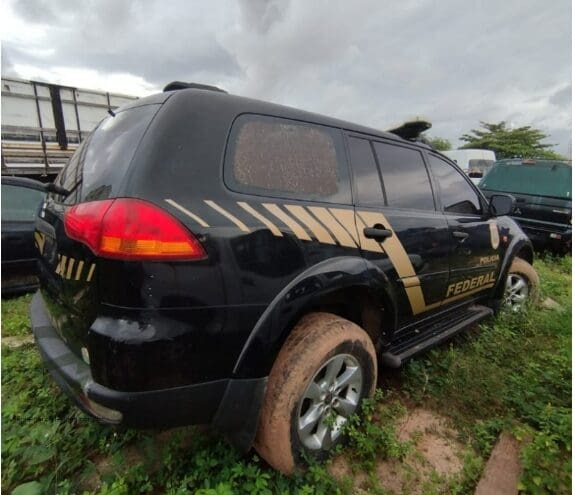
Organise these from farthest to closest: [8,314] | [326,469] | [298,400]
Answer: [8,314] → [326,469] → [298,400]

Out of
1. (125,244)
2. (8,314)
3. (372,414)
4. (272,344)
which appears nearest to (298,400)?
(272,344)

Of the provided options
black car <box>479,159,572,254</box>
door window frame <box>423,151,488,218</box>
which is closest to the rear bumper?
door window frame <box>423,151,488,218</box>

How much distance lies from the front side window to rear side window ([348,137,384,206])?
0.80 m

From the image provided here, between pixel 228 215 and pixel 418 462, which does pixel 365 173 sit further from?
pixel 418 462

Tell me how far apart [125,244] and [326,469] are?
58.6 inches

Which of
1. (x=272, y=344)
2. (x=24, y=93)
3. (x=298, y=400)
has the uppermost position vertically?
(x=24, y=93)

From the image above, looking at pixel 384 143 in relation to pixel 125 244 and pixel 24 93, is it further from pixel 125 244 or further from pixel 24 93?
pixel 24 93

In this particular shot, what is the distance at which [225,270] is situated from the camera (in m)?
1.40

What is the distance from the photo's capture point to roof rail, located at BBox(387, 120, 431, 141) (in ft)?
8.62

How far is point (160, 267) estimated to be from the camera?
129 cm

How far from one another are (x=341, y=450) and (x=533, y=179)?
23.4 feet

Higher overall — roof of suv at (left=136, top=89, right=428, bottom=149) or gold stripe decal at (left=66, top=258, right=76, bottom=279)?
roof of suv at (left=136, top=89, right=428, bottom=149)

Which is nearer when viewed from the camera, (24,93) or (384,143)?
(384,143)

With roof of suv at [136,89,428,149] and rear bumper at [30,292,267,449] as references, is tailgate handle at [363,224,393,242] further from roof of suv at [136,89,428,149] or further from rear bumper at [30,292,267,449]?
rear bumper at [30,292,267,449]
